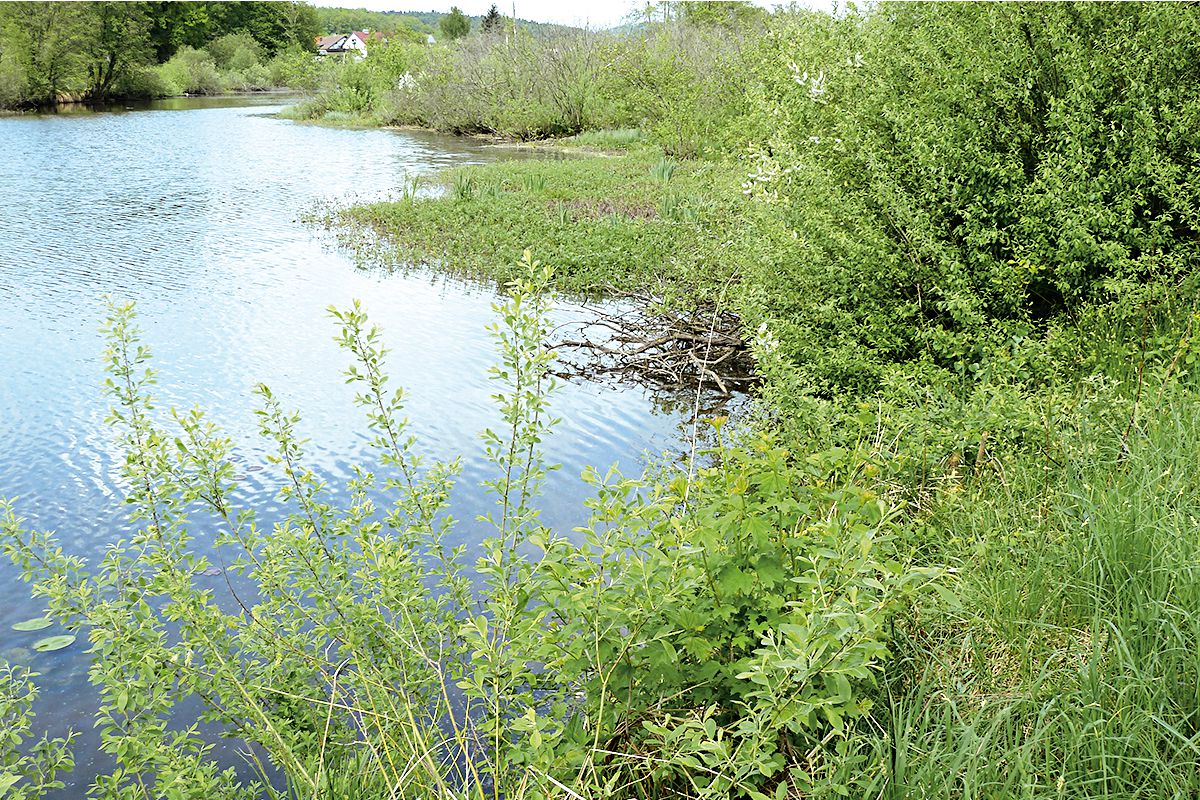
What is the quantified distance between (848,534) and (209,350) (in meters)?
7.76

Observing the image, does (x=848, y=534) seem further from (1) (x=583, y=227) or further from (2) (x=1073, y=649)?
(1) (x=583, y=227)

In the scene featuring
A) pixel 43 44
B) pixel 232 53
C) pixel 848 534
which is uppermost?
pixel 232 53

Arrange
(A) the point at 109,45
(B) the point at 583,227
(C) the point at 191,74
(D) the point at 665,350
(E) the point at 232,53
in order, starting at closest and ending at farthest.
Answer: (D) the point at 665,350
(B) the point at 583,227
(A) the point at 109,45
(C) the point at 191,74
(E) the point at 232,53

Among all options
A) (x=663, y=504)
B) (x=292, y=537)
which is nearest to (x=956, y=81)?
(x=663, y=504)

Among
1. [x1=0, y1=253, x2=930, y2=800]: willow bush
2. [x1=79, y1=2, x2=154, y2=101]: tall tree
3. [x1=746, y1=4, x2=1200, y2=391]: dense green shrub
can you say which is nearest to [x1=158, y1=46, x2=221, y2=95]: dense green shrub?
[x1=79, y1=2, x2=154, y2=101]: tall tree

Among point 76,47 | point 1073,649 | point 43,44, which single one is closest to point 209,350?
point 1073,649

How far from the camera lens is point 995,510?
3.62 meters

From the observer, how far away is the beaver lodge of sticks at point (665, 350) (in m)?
8.26

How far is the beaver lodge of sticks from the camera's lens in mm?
8258

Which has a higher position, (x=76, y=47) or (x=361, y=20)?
(x=361, y=20)

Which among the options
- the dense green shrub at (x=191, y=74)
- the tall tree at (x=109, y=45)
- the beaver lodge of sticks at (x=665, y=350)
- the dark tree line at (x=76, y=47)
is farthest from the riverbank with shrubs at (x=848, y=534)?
the dense green shrub at (x=191, y=74)

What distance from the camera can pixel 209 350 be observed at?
8.84 m

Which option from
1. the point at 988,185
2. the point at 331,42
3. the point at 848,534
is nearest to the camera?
the point at 848,534

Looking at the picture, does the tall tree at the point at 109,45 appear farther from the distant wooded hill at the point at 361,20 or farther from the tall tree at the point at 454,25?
the distant wooded hill at the point at 361,20
